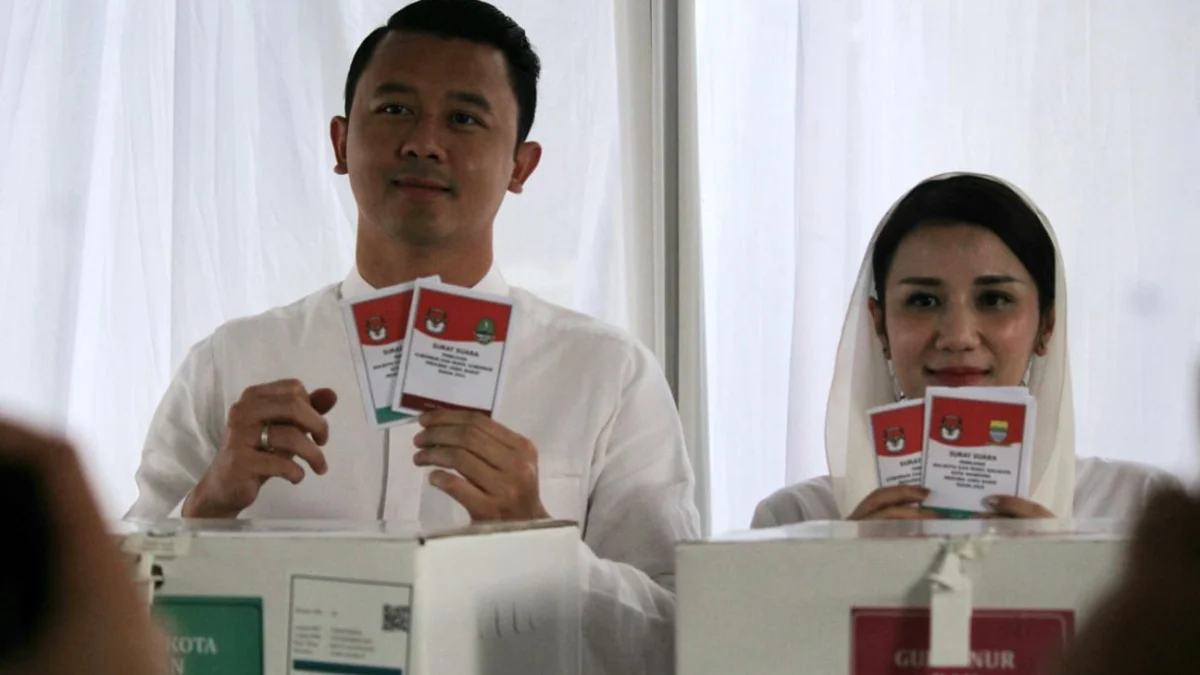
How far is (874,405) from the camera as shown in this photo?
2023 millimetres

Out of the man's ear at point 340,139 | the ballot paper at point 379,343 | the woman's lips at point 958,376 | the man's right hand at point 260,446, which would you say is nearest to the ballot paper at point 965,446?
the woman's lips at point 958,376

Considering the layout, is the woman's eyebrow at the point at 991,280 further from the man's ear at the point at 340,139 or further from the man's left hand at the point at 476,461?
the man's ear at the point at 340,139

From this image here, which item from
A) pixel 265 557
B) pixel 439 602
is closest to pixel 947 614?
pixel 439 602

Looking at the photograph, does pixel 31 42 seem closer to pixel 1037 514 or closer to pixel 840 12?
pixel 840 12

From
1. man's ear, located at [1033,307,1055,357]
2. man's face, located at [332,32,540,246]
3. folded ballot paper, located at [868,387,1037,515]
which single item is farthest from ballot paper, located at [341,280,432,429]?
man's ear, located at [1033,307,1055,357]

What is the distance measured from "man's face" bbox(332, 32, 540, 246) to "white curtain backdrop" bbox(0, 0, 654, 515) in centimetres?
51

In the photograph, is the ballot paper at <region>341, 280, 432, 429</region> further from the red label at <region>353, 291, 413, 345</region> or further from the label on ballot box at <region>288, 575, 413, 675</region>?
the label on ballot box at <region>288, 575, 413, 675</region>

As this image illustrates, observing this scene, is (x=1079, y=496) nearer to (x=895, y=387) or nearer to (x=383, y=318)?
(x=895, y=387)

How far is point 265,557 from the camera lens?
955mm

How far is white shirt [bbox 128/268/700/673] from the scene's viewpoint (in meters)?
1.84

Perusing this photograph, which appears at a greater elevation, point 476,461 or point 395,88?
point 395,88

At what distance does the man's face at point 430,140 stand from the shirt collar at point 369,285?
0.27 ft

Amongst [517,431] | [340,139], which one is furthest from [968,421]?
[340,139]

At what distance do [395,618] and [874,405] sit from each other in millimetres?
1245
